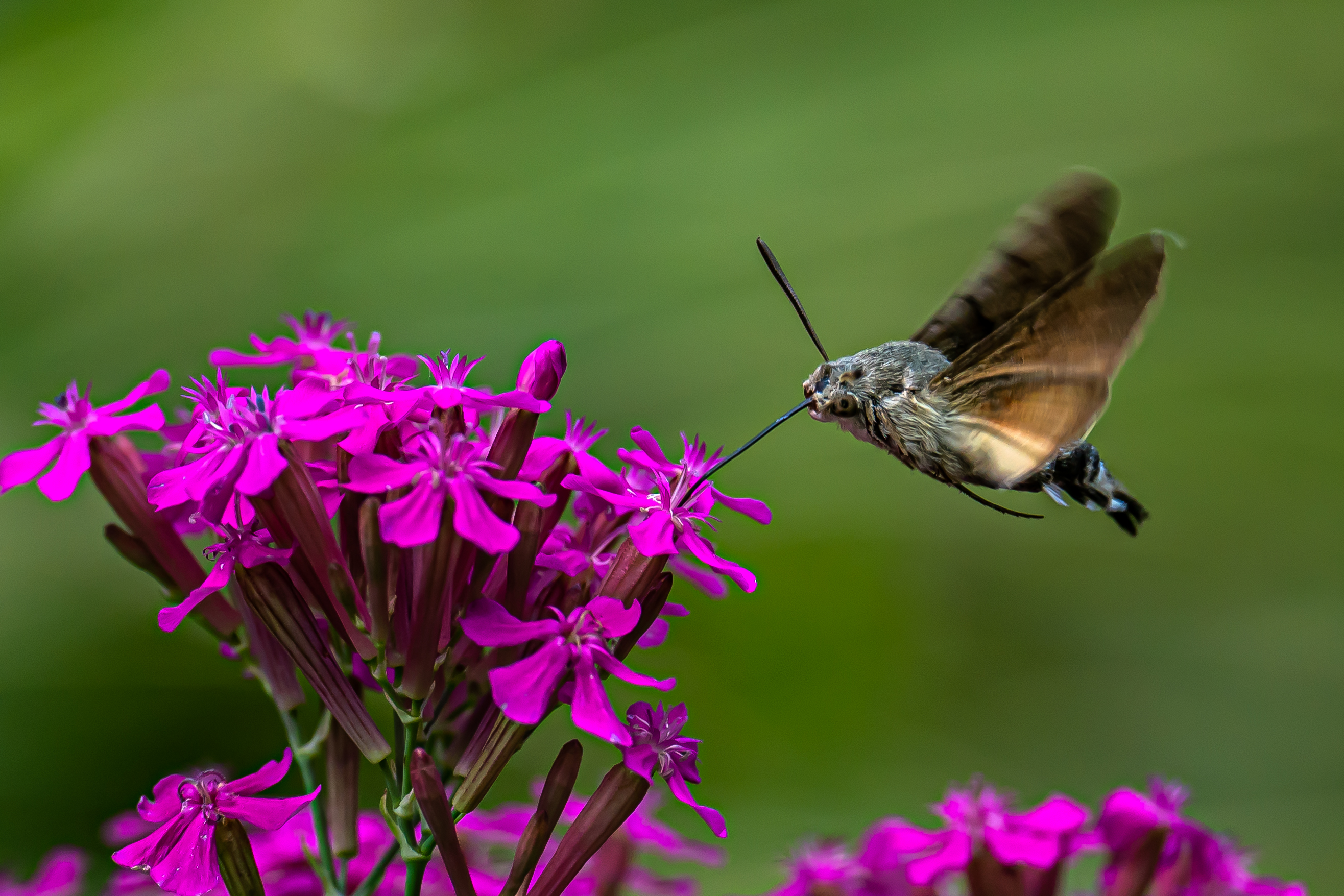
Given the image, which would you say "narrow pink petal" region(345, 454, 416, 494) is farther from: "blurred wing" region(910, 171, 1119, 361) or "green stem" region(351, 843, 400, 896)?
"blurred wing" region(910, 171, 1119, 361)

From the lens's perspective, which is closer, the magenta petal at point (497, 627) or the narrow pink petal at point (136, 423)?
the magenta petal at point (497, 627)

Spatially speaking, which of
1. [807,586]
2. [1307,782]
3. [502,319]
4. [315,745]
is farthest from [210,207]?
[1307,782]

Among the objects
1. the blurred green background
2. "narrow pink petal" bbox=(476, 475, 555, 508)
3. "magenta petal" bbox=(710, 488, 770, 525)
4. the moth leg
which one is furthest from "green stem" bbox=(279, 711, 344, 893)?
the blurred green background

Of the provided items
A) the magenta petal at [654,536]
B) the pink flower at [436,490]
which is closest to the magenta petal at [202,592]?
the pink flower at [436,490]

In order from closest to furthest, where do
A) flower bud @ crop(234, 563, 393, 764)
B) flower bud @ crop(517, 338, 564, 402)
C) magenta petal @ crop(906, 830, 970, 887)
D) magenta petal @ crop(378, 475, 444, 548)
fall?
magenta petal @ crop(378, 475, 444, 548) → flower bud @ crop(234, 563, 393, 764) → flower bud @ crop(517, 338, 564, 402) → magenta petal @ crop(906, 830, 970, 887)

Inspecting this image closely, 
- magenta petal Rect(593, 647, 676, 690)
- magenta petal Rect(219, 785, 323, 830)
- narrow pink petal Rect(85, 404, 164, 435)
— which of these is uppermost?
narrow pink petal Rect(85, 404, 164, 435)

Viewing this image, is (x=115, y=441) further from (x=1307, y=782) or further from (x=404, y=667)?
(x=1307, y=782)

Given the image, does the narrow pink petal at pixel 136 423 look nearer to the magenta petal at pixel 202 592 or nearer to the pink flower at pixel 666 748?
the magenta petal at pixel 202 592

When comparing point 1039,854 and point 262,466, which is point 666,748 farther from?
point 1039,854
